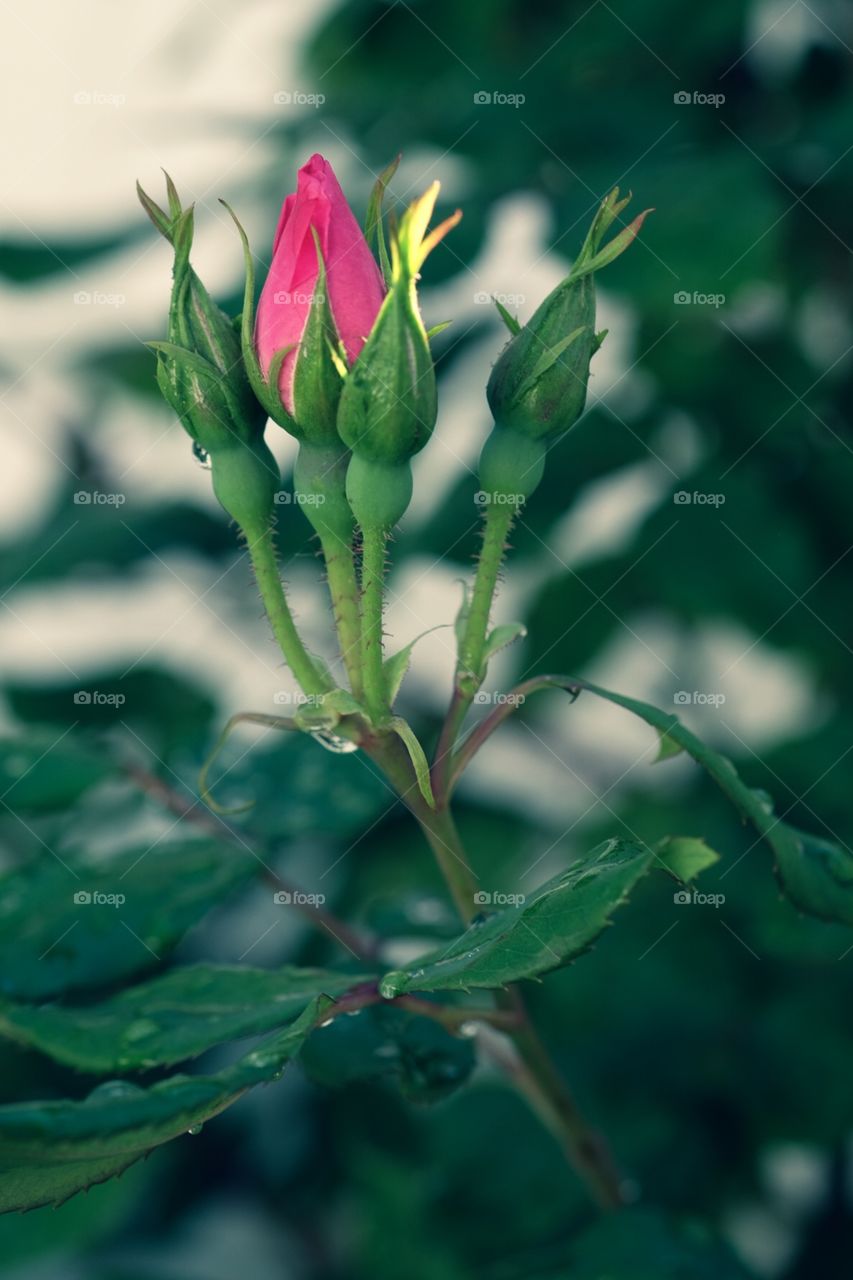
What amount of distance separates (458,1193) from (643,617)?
1.78 ft

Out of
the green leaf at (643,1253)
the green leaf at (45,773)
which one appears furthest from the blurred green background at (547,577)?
the green leaf at (643,1253)

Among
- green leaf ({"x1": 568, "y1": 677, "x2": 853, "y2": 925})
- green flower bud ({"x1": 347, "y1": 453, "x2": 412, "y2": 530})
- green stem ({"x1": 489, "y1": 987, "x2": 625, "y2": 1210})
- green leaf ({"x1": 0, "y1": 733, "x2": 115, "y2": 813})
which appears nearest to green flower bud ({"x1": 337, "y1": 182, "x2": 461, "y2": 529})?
green flower bud ({"x1": 347, "y1": 453, "x2": 412, "y2": 530})

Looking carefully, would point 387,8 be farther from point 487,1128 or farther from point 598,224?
point 487,1128

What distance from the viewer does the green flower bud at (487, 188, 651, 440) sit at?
0.48 metres

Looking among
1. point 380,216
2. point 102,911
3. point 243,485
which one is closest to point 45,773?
point 102,911

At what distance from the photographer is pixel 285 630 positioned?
1.67 ft

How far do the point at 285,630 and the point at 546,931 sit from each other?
6.4 inches

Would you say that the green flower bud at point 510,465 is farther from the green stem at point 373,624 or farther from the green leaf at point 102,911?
the green leaf at point 102,911

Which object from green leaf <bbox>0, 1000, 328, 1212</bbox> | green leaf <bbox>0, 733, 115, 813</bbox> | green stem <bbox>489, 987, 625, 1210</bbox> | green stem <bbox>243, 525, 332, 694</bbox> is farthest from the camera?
green leaf <bbox>0, 733, 115, 813</bbox>

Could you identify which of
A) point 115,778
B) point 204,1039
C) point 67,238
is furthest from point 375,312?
point 67,238

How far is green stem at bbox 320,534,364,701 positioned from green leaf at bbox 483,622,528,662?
0.19 ft

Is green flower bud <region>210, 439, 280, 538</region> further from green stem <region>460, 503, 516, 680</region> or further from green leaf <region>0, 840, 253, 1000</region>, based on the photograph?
green leaf <region>0, 840, 253, 1000</region>

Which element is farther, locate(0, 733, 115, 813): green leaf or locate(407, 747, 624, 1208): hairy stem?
locate(0, 733, 115, 813): green leaf

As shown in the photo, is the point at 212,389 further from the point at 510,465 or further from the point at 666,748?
the point at 666,748
